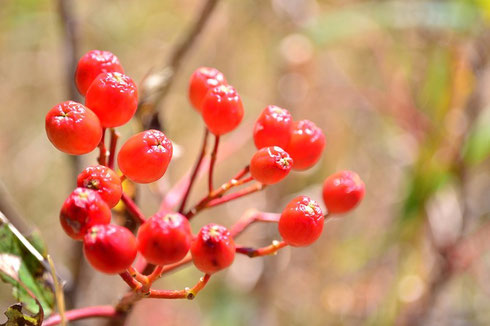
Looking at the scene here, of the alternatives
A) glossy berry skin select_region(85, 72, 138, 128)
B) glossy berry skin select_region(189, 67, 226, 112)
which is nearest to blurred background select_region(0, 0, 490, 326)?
glossy berry skin select_region(189, 67, 226, 112)

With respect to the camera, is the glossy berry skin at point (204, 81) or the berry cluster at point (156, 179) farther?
the glossy berry skin at point (204, 81)

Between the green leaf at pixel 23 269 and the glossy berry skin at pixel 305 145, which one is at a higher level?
the glossy berry skin at pixel 305 145

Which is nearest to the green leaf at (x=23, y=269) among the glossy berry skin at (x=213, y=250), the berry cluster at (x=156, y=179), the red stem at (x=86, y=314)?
the red stem at (x=86, y=314)

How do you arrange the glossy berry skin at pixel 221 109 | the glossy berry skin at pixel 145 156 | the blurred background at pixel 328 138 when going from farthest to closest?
the blurred background at pixel 328 138 → the glossy berry skin at pixel 221 109 → the glossy berry skin at pixel 145 156

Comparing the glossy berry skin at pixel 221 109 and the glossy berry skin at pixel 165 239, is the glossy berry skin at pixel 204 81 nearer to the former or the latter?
the glossy berry skin at pixel 221 109

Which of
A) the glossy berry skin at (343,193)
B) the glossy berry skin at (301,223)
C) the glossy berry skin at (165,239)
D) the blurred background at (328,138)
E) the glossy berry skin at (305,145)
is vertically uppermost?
the glossy berry skin at (165,239)

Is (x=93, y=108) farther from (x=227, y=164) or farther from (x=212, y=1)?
(x=227, y=164)

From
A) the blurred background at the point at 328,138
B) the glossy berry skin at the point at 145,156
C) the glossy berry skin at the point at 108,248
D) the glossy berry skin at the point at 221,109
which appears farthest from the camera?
the blurred background at the point at 328,138
